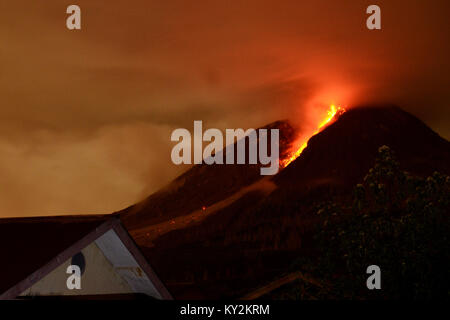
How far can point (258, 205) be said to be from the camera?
13675 cm

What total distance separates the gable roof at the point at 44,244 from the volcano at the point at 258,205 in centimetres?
6095

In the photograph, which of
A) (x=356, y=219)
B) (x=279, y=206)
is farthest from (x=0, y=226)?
(x=279, y=206)

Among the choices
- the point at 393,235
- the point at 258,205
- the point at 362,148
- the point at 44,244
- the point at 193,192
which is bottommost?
the point at 44,244

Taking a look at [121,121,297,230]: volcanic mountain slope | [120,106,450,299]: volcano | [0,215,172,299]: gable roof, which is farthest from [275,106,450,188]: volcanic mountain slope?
[0,215,172,299]: gable roof

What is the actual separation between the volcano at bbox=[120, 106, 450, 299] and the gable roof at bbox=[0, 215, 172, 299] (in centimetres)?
6095

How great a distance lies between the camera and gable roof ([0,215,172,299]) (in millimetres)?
8383

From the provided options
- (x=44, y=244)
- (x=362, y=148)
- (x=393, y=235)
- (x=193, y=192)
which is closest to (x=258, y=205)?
(x=362, y=148)

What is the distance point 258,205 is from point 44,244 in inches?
5053

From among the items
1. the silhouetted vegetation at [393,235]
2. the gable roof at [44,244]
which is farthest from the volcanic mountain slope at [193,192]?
the gable roof at [44,244]

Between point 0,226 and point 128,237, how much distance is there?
2410mm

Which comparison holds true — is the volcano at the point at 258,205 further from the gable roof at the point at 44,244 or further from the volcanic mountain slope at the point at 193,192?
the gable roof at the point at 44,244

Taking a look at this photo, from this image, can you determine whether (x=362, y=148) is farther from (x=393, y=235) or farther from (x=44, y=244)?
(x=44, y=244)

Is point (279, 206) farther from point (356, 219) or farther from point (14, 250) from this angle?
point (14, 250)
